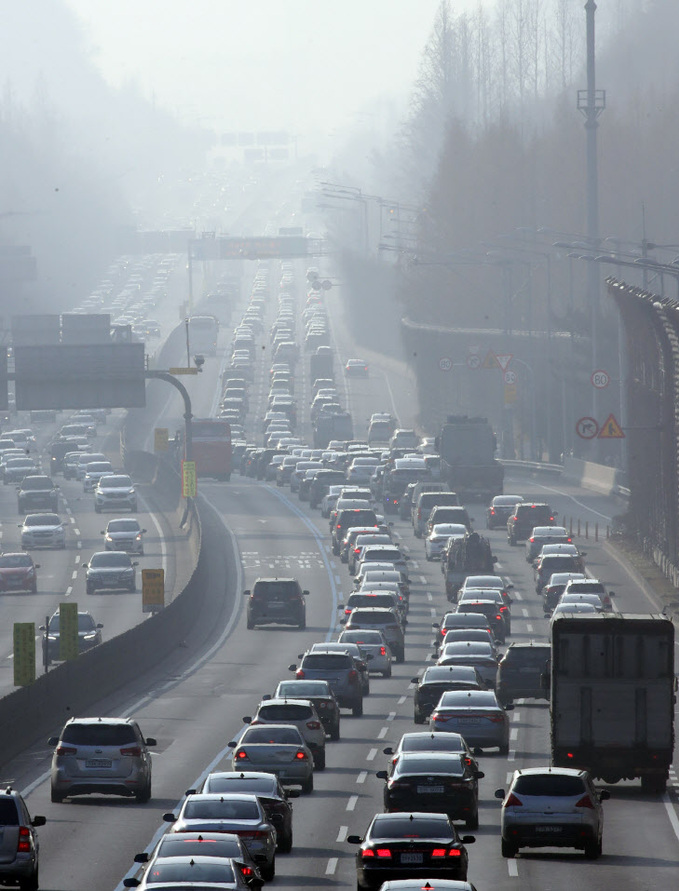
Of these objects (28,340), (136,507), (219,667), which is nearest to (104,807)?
(219,667)

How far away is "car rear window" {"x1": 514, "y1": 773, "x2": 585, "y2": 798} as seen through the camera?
994 inches

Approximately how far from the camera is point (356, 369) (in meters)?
170

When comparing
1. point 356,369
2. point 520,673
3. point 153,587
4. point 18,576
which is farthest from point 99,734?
point 356,369

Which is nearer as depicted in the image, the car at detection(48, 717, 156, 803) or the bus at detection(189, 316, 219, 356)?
→ the car at detection(48, 717, 156, 803)

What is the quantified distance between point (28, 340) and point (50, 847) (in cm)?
8853

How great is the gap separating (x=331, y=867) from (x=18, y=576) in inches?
1868

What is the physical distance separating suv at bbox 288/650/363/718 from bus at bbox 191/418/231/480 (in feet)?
186

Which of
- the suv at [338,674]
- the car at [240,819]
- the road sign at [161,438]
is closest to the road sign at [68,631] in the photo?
the suv at [338,674]

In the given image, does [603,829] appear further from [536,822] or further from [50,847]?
[50,847]

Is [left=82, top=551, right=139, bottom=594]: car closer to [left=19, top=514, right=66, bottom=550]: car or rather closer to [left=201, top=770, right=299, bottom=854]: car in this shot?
[left=19, top=514, right=66, bottom=550]: car

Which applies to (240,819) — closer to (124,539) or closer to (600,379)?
(124,539)

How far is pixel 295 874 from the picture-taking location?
78.9 feet

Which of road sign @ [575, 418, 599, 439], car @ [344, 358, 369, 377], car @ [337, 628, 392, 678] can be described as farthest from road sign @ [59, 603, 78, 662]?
car @ [344, 358, 369, 377]

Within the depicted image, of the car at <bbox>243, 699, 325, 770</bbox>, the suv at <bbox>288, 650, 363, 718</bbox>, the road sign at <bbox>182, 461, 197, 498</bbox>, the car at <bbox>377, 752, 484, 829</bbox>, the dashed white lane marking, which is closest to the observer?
the dashed white lane marking
